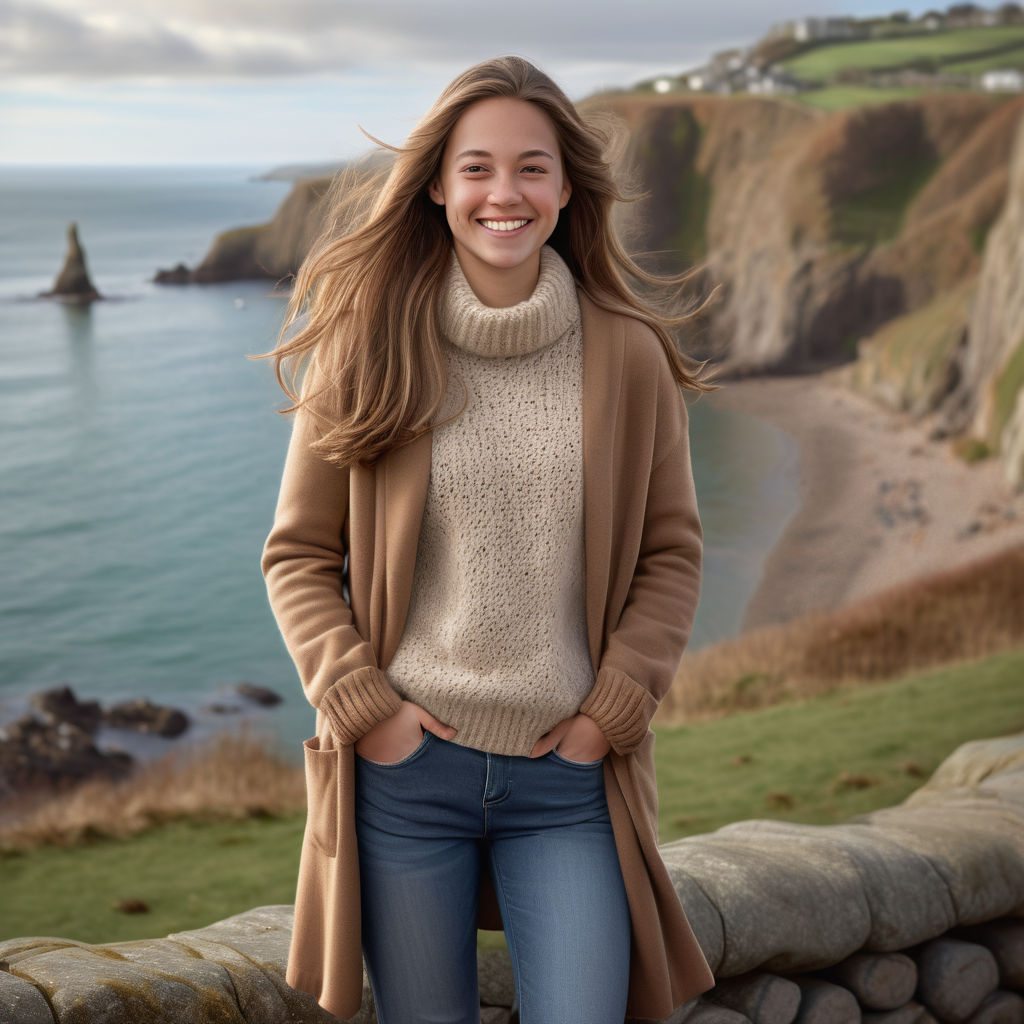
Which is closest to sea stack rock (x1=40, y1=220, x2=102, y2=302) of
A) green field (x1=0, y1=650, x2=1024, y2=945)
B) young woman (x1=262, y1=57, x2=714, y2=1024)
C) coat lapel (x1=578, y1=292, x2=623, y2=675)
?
green field (x1=0, y1=650, x2=1024, y2=945)

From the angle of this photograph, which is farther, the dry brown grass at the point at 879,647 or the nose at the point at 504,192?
the dry brown grass at the point at 879,647

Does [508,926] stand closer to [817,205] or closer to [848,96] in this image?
[817,205]

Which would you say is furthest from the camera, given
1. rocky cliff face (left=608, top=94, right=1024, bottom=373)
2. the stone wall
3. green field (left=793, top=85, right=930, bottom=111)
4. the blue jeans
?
green field (left=793, top=85, right=930, bottom=111)

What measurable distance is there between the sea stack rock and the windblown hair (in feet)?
57.4

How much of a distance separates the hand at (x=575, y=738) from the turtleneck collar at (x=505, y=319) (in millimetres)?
561

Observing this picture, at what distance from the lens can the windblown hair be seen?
1709 mm

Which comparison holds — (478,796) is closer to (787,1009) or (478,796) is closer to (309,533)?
(309,533)

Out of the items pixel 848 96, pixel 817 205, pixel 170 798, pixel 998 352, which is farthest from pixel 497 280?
pixel 848 96

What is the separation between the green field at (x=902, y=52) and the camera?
Result: 68.9ft

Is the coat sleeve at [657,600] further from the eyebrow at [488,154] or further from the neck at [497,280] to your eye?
the eyebrow at [488,154]

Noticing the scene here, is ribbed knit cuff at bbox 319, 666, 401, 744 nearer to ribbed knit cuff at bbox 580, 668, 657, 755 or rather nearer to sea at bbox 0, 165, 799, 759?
ribbed knit cuff at bbox 580, 668, 657, 755

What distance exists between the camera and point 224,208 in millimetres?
20578

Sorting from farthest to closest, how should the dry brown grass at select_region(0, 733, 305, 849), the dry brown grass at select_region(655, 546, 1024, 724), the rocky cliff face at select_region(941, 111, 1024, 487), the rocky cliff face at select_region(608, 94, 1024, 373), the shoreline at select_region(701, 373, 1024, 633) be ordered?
the rocky cliff face at select_region(608, 94, 1024, 373) < the rocky cliff face at select_region(941, 111, 1024, 487) < the shoreline at select_region(701, 373, 1024, 633) < the dry brown grass at select_region(655, 546, 1024, 724) < the dry brown grass at select_region(0, 733, 305, 849)

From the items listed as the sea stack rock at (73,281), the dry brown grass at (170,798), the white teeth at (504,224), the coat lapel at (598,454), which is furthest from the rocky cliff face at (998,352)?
the white teeth at (504,224)
